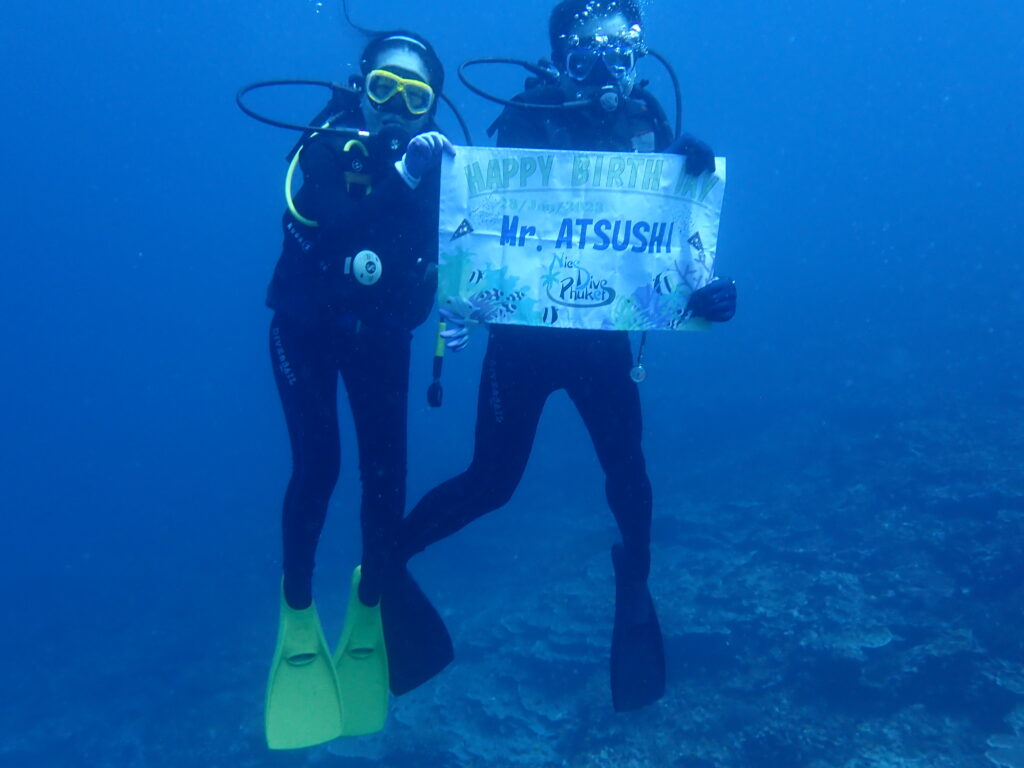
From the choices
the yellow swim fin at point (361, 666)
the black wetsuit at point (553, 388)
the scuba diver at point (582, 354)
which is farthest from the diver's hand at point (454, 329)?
the yellow swim fin at point (361, 666)

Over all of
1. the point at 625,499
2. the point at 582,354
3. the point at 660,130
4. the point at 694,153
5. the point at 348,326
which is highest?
the point at 660,130

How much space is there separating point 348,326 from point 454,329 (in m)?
0.54

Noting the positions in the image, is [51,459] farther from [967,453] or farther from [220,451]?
[967,453]

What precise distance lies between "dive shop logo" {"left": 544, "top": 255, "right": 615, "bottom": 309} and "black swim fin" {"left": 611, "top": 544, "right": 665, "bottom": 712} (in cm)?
159

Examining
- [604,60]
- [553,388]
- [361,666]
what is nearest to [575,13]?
[604,60]

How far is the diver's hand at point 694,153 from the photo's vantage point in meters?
3.65

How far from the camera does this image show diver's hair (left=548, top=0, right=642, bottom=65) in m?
3.96

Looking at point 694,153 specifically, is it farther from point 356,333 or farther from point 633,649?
point 633,649

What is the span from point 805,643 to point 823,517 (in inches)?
140

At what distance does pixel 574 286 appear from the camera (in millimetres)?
3844

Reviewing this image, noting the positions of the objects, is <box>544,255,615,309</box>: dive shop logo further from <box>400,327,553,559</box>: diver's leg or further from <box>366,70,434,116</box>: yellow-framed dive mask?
<box>366,70,434,116</box>: yellow-framed dive mask

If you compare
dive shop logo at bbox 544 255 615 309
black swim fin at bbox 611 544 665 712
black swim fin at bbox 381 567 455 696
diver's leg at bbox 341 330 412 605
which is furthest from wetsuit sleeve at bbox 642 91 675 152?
black swim fin at bbox 381 567 455 696

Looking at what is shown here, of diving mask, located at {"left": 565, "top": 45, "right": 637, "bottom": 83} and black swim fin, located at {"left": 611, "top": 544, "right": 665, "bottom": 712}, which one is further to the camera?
black swim fin, located at {"left": 611, "top": 544, "right": 665, "bottom": 712}

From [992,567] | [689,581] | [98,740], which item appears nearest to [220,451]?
[98,740]
